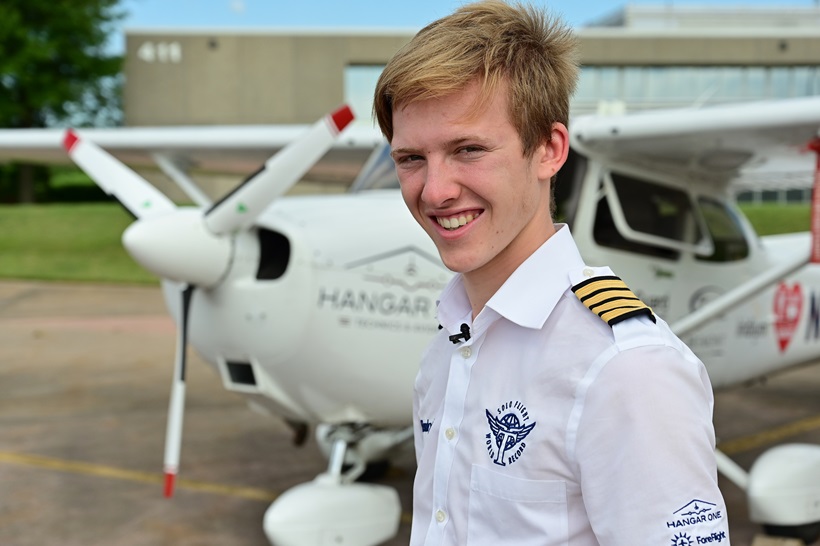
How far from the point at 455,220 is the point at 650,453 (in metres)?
0.39

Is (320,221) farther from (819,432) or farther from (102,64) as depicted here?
(102,64)

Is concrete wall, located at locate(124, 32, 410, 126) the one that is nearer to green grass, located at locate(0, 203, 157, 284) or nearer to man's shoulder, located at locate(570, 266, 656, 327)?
green grass, located at locate(0, 203, 157, 284)

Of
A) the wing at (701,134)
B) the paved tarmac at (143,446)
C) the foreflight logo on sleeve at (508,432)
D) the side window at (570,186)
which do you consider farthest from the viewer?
the paved tarmac at (143,446)

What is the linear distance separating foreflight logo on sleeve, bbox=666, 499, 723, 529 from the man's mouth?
440 mm

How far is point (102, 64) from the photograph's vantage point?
3522 cm

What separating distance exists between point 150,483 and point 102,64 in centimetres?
3327

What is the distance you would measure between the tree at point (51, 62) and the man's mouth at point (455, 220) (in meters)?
34.7

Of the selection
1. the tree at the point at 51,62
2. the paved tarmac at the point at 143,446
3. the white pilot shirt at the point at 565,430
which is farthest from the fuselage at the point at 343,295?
the tree at the point at 51,62

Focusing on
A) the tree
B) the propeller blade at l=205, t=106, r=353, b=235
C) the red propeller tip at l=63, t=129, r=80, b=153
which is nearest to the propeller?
the propeller blade at l=205, t=106, r=353, b=235

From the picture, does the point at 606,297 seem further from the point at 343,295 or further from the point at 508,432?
the point at 343,295

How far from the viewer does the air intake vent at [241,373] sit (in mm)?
4175

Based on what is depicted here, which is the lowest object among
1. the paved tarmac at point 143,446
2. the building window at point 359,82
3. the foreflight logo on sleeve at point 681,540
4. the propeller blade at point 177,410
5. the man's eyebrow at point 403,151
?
the paved tarmac at point 143,446

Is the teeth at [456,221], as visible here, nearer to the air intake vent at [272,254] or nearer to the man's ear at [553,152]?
the man's ear at [553,152]

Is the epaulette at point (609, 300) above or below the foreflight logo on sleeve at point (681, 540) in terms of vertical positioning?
above
